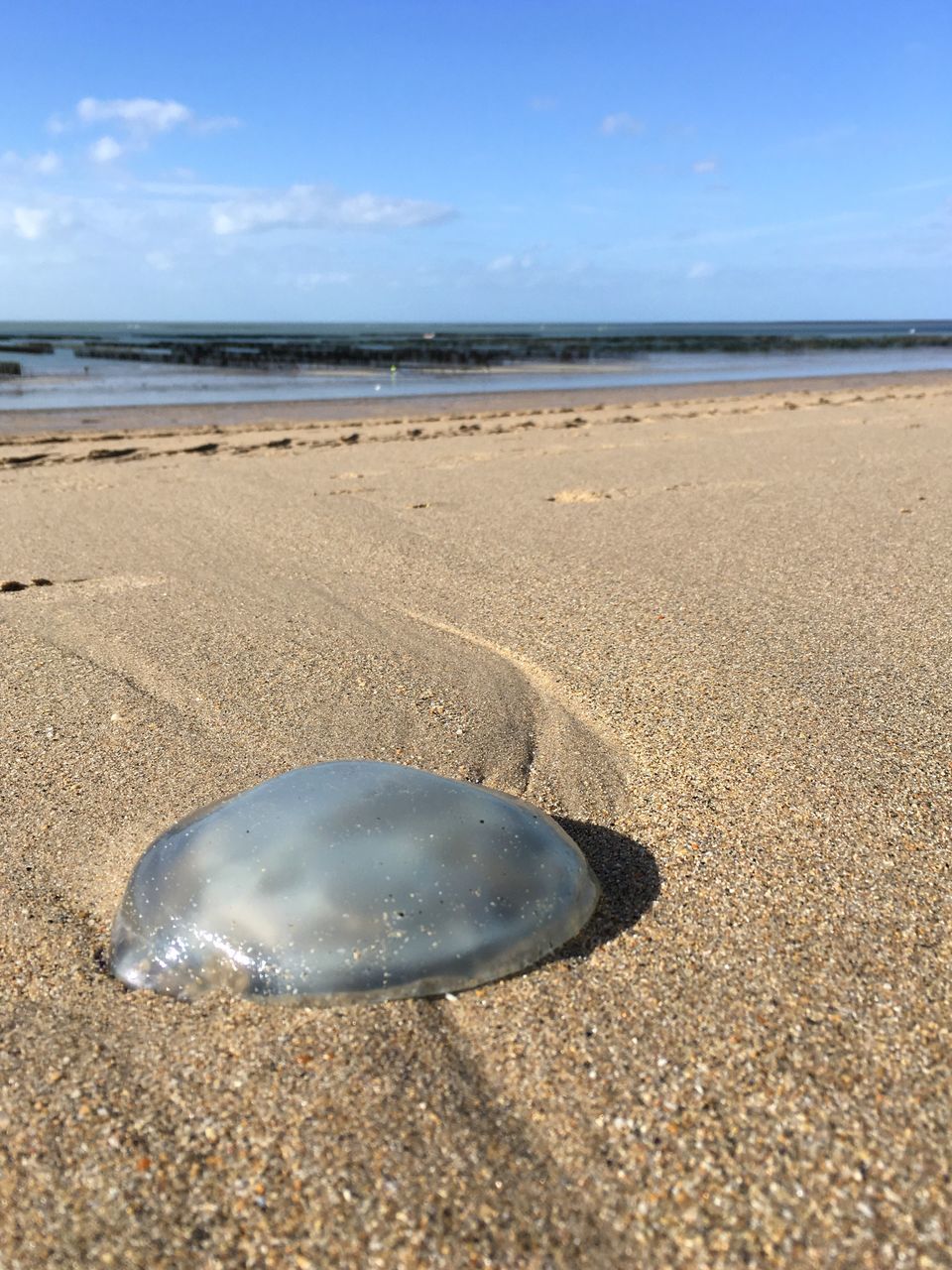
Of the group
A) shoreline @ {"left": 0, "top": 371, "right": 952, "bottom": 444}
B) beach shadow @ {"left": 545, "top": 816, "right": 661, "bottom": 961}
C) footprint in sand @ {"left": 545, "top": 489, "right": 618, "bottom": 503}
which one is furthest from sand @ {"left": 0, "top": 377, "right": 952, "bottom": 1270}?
shoreline @ {"left": 0, "top": 371, "right": 952, "bottom": 444}

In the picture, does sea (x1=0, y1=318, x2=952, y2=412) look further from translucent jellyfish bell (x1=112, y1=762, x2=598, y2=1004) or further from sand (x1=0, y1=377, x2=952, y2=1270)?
translucent jellyfish bell (x1=112, y1=762, x2=598, y2=1004)

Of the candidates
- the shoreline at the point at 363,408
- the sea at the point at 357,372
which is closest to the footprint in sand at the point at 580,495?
the shoreline at the point at 363,408

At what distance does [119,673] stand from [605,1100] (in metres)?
1.95

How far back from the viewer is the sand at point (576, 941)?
1186mm

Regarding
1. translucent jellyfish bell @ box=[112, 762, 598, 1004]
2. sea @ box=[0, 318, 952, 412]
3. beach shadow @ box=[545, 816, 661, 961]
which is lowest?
beach shadow @ box=[545, 816, 661, 961]

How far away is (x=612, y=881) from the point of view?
6.01 ft

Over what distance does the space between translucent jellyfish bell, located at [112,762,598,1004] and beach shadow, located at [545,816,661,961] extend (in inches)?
1.0

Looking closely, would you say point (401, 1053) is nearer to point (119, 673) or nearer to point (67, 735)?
point (67, 735)

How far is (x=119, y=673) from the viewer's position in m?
2.78

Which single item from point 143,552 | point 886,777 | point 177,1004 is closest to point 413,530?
point 143,552

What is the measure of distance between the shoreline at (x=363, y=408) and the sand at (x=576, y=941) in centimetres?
607

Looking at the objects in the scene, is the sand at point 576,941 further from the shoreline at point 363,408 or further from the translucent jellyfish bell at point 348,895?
the shoreline at point 363,408

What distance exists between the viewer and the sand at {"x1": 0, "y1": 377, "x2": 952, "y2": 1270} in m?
1.19

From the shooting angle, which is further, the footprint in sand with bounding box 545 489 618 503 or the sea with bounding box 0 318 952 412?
the sea with bounding box 0 318 952 412
